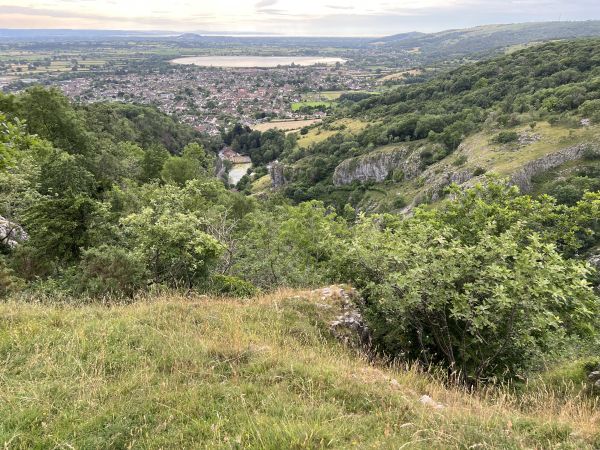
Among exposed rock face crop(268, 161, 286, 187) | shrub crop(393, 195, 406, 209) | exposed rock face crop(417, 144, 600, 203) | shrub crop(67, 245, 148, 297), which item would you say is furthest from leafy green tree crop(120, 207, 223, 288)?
exposed rock face crop(268, 161, 286, 187)

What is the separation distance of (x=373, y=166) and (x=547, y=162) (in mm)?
40387

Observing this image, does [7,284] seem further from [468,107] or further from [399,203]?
[468,107]

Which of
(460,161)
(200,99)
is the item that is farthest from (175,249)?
(200,99)

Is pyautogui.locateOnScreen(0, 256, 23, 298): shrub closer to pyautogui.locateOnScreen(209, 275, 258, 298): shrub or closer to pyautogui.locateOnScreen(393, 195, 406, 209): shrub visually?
pyautogui.locateOnScreen(209, 275, 258, 298): shrub

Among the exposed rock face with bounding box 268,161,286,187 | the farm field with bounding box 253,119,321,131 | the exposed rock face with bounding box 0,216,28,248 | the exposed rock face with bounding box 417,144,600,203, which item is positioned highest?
the exposed rock face with bounding box 0,216,28,248

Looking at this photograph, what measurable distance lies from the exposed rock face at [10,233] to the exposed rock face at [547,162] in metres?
56.1

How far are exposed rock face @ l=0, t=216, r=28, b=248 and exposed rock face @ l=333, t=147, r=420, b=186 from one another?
78.8 metres

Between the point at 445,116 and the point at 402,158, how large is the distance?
54.1 feet

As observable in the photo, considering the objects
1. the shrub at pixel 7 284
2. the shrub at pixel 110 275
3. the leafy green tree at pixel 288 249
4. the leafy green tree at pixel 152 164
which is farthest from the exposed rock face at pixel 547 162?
the shrub at pixel 7 284

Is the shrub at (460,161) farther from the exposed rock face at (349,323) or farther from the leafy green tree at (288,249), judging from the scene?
the exposed rock face at (349,323)

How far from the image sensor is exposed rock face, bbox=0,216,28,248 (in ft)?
51.3

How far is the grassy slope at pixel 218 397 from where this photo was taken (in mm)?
4324

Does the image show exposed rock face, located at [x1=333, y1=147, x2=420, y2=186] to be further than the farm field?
No

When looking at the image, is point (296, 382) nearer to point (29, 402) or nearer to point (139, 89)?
point (29, 402)
